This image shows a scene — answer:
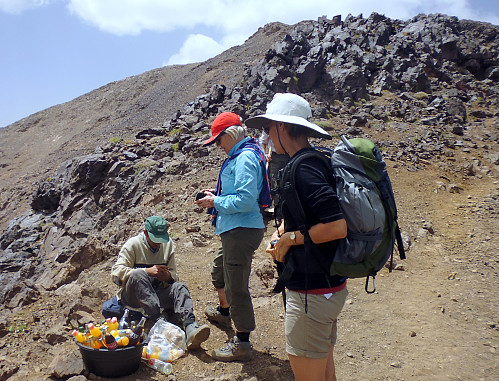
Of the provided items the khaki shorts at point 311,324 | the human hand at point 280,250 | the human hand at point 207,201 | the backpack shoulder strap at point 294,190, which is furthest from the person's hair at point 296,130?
the human hand at point 207,201

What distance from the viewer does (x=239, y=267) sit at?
377 centimetres

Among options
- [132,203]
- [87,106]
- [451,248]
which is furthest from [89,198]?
[87,106]

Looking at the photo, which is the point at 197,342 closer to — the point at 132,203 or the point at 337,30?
the point at 132,203

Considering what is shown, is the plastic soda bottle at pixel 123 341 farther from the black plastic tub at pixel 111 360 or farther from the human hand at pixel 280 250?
the human hand at pixel 280 250

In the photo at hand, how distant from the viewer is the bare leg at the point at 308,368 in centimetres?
252

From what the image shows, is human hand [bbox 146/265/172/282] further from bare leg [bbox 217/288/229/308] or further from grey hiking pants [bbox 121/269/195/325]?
bare leg [bbox 217/288/229/308]

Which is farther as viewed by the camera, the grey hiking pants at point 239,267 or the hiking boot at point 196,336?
the hiking boot at point 196,336

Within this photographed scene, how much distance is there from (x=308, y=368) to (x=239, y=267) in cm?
137

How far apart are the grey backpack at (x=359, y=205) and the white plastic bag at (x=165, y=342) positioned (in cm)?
233

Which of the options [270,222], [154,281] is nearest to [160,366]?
[154,281]

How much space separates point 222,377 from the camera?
12.6 ft

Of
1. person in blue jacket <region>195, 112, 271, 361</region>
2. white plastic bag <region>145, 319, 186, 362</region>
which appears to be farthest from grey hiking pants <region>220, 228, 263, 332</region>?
white plastic bag <region>145, 319, 186, 362</region>

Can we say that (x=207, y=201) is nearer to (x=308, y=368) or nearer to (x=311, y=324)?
(x=311, y=324)

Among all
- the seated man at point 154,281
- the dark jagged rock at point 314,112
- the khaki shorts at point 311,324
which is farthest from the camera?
the dark jagged rock at point 314,112
